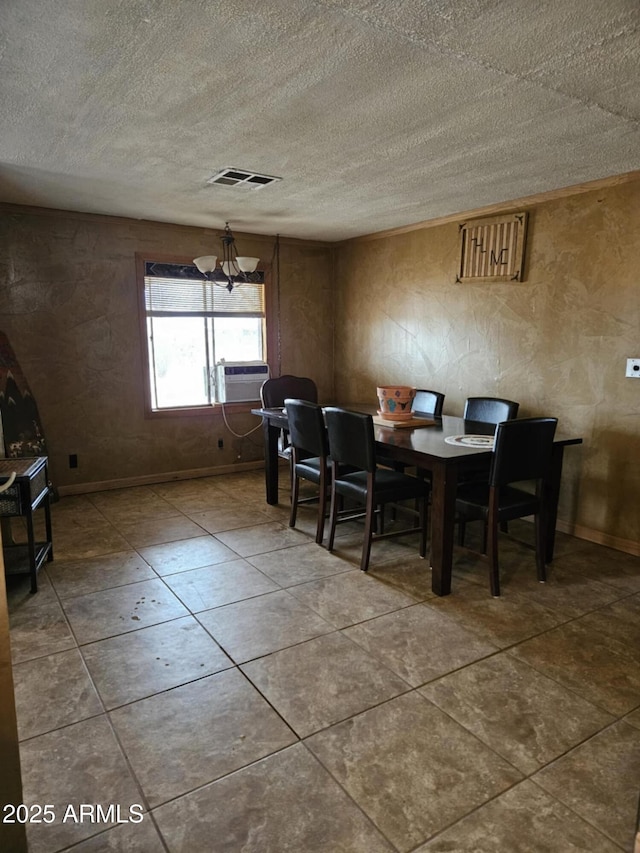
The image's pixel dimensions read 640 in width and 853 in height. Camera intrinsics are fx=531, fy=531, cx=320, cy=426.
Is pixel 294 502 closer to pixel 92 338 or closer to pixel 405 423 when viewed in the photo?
pixel 405 423

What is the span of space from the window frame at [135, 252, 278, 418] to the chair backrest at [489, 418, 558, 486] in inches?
129

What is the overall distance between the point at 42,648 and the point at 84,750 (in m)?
0.75

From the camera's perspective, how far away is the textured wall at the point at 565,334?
343cm

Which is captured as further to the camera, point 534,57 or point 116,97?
point 116,97

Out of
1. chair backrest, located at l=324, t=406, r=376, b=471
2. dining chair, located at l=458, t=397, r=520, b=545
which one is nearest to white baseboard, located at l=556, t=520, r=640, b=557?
dining chair, located at l=458, t=397, r=520, b=545

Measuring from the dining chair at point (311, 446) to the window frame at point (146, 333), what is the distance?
1.74 m

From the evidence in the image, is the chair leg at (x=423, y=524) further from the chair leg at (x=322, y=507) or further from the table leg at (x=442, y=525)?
the chair leg at (x=322, y=507)

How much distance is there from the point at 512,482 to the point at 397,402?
989mm

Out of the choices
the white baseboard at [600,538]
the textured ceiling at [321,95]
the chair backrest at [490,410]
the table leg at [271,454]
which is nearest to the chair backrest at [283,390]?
the table leg at [271,454]

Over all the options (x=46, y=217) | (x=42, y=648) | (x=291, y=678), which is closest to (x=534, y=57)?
(x=291, y=678)

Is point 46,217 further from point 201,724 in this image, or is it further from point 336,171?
point 201,724

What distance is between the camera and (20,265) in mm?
4344

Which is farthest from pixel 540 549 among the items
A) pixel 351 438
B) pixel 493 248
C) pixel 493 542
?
pixel 493 248

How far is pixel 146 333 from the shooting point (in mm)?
4992
